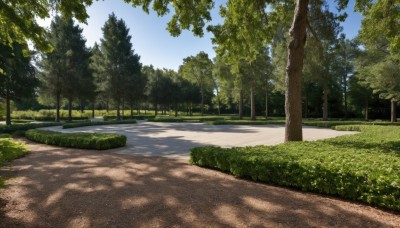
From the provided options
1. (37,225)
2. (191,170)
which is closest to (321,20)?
(191,170)

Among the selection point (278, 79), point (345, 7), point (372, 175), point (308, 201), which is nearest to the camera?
point (372, 175)

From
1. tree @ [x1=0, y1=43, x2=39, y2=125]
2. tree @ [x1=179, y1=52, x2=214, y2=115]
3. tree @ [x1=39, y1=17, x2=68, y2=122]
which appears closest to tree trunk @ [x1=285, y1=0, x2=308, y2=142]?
tree @ [x1=0, y1=43, x2=39, y2=125]

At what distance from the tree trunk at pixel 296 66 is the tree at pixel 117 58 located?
29.7m

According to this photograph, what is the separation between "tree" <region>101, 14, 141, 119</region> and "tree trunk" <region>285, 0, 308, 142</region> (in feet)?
97.4

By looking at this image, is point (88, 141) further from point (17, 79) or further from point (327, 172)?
point (17, 79)

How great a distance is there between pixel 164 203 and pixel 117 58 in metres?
35.3

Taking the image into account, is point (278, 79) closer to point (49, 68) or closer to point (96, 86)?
point (96, 86)

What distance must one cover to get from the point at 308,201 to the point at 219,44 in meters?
9.09

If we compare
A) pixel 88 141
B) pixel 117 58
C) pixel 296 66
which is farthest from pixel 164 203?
pixel 117 58

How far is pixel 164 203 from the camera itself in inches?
208

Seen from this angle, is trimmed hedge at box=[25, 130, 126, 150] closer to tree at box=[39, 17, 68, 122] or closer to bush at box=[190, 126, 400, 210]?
bush at box=[190, 126, 400, 210]

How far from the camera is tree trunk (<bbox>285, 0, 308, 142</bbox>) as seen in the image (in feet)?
33.3

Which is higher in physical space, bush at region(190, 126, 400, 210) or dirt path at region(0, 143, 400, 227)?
bush at region(190, 126, 400, 210)

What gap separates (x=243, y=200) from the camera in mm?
5391
